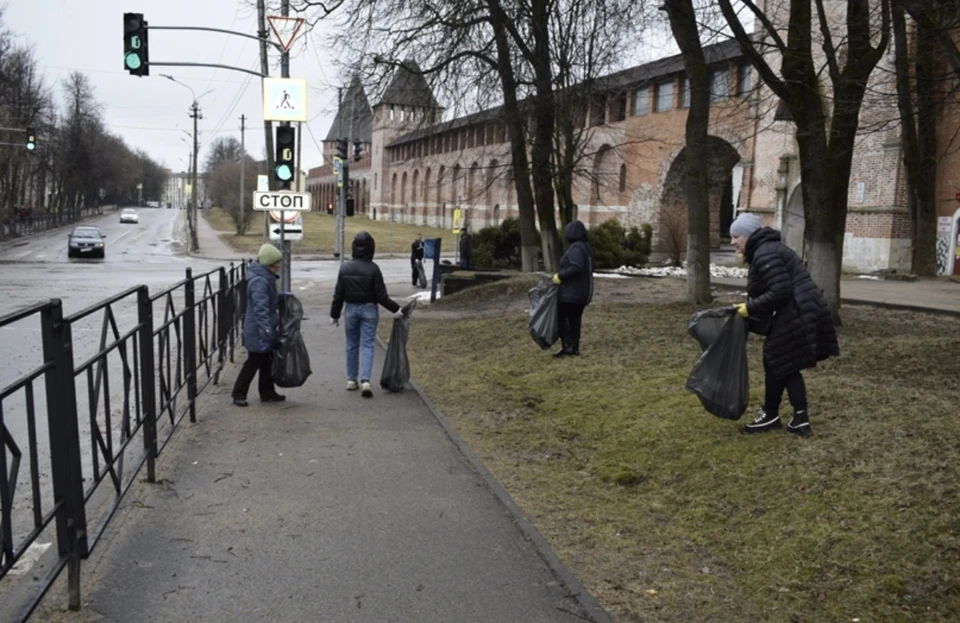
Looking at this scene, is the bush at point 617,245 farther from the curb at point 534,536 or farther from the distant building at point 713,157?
the curb at point 534,536

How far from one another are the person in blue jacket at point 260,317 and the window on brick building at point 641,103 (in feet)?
137

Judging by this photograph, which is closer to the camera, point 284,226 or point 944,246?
point 284,226

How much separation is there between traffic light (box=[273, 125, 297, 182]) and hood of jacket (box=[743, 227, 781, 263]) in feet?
35.7

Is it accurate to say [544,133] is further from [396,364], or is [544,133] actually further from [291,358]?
[291,358]

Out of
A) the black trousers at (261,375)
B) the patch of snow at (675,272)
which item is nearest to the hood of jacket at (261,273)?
the black trousers at (261,375)

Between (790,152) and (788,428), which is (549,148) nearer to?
(788,428)

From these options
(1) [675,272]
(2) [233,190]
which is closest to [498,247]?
(1) [675,272]

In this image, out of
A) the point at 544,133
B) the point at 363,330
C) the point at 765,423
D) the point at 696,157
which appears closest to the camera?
the point at 765,423

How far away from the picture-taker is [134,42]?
1744 centimetres

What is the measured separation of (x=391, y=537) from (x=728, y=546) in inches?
74.4

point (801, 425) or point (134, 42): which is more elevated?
point (134, 42)

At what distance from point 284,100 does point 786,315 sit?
12252 mm

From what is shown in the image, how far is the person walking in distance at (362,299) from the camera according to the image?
31.3ft

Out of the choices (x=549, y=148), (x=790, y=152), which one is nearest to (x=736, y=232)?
(x=549, y=148)
